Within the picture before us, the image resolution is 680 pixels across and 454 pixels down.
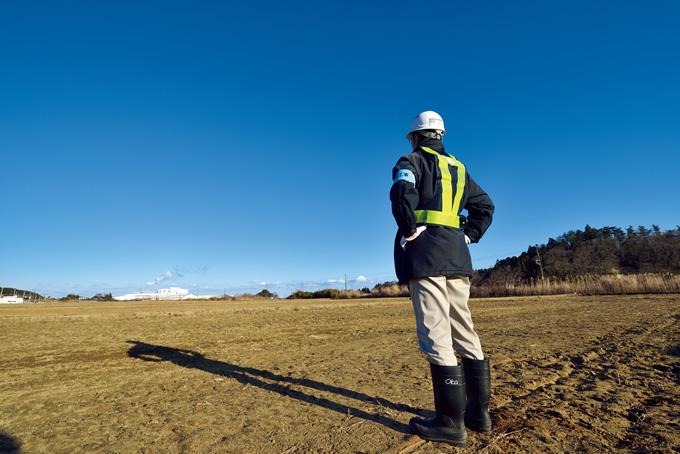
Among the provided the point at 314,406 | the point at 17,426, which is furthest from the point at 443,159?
the point at 17,426

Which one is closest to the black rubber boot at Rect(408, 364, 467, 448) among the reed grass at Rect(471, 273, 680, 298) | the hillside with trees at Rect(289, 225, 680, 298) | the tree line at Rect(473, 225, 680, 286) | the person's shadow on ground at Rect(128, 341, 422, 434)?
the person's shadow on ground at Rect(128, 341, 422, 434)

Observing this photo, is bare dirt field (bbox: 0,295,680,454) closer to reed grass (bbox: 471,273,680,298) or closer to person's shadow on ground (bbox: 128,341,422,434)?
person's shadow on ground (bbox: 128,341,422,434)

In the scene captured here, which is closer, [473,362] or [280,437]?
[280,437]

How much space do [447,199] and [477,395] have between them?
1450mm

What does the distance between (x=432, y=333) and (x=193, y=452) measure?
5.67 feet

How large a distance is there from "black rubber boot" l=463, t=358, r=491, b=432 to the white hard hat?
1.89 m

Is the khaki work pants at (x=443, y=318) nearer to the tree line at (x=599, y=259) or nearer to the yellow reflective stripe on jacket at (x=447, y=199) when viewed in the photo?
the yellow reflective stripe on jacket at (x=447, y=199)

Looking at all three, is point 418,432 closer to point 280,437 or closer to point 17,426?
point 280,437

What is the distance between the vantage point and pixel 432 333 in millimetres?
2268

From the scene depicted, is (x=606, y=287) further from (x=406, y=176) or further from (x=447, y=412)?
(x=406, y=176)

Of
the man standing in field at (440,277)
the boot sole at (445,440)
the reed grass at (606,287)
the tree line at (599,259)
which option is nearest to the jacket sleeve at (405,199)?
the man standing in field at (440,277)

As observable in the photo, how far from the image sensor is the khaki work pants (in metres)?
2.26

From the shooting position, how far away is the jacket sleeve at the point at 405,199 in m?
2.34

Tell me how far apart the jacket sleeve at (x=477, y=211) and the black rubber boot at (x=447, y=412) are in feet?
4.04
